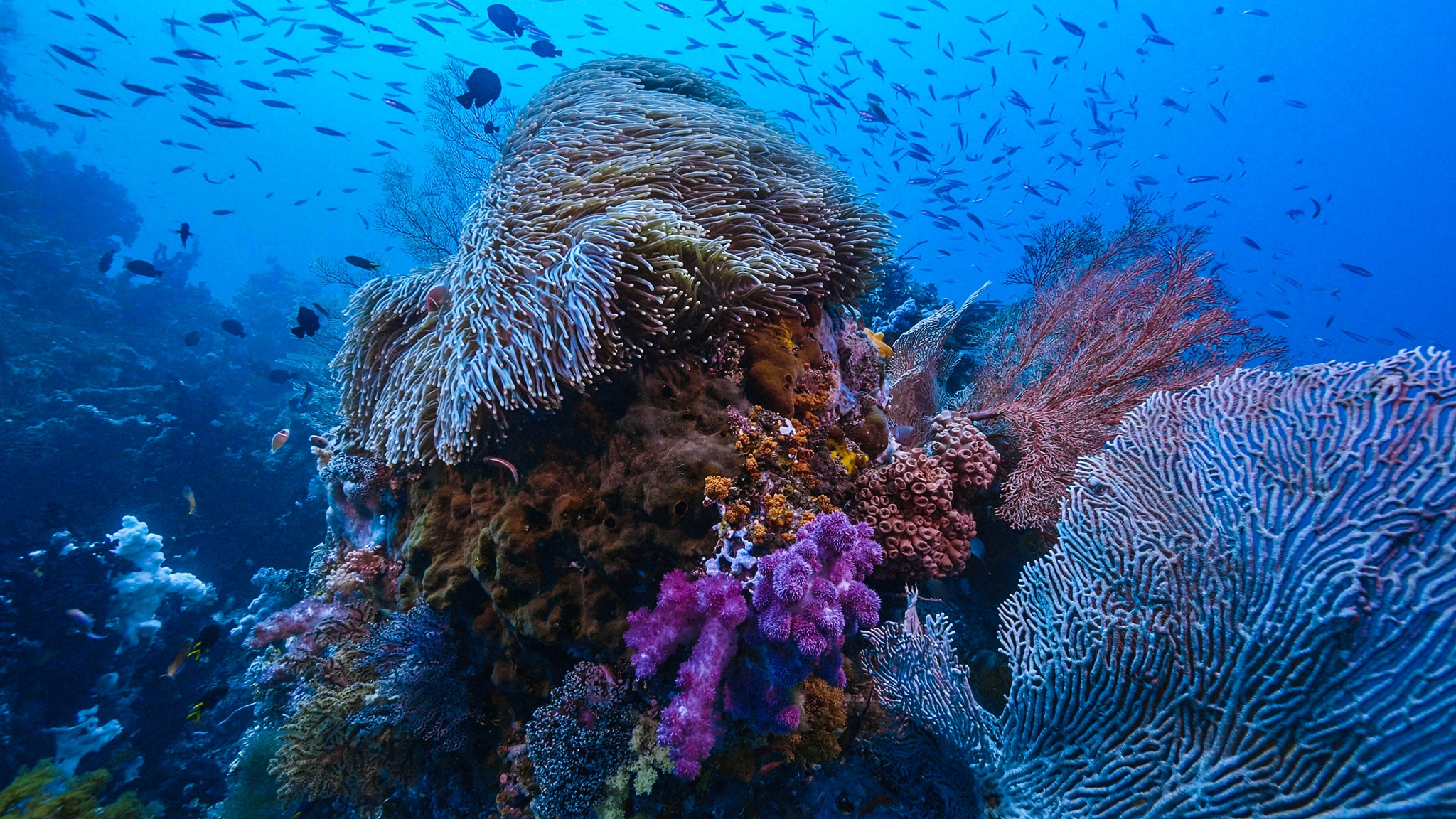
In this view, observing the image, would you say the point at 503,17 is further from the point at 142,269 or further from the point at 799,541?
the point at 799,541

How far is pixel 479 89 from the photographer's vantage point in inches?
249

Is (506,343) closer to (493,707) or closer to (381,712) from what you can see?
(493,707)

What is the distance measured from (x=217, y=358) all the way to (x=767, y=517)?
91.5ft

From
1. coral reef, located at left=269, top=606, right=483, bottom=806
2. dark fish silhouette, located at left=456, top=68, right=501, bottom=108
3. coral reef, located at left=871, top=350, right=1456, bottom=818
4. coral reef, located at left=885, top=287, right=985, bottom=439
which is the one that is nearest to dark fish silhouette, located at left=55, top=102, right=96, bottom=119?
dark fish silhouette, located at left=456, top=68, right=501, bottom=108

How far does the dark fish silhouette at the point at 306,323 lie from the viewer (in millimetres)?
7262

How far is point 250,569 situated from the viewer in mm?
12055

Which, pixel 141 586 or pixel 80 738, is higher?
pixel 141 586

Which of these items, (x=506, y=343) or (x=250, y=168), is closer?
(x=506, y=343)

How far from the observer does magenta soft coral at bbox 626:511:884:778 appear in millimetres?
2529

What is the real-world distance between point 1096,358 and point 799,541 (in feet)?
13.2

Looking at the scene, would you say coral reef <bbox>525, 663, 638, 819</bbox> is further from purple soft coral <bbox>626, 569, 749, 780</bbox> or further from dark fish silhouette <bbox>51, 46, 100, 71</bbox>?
dark fish silhouette <bbox>51, 46, 100, 71</bbox>

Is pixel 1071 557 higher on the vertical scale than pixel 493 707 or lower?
higher

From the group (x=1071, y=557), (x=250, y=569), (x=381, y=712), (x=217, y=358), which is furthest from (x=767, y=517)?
(x=217, y=358)

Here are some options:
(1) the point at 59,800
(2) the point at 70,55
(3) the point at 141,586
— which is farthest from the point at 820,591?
(2) the point at 70,55
